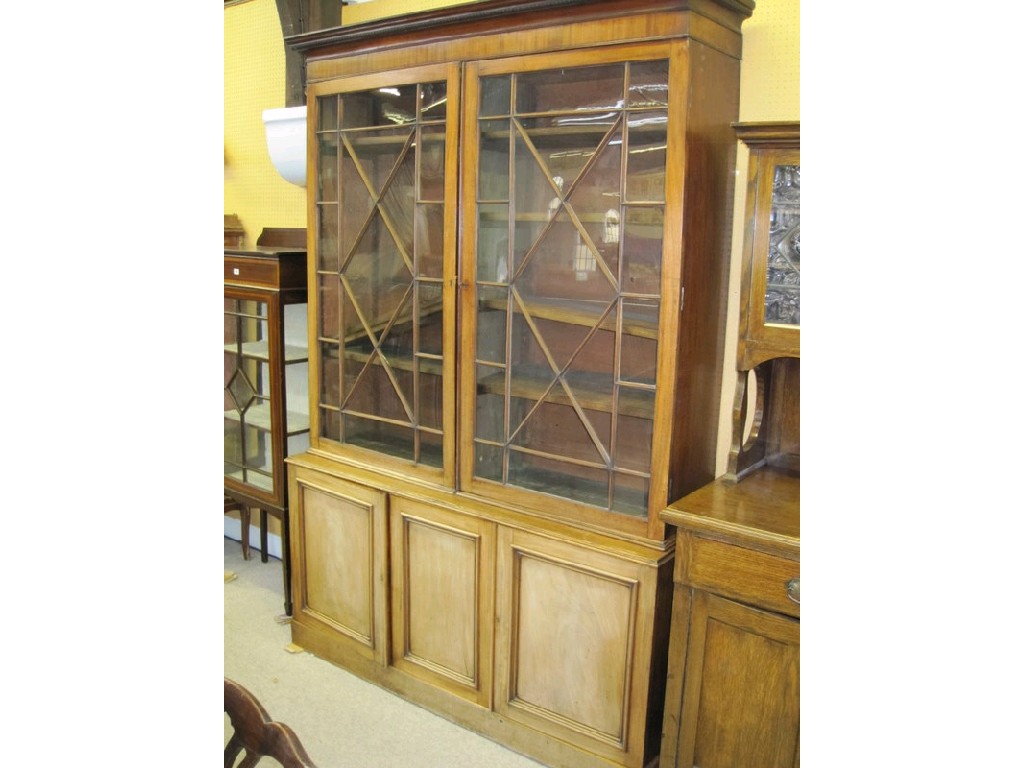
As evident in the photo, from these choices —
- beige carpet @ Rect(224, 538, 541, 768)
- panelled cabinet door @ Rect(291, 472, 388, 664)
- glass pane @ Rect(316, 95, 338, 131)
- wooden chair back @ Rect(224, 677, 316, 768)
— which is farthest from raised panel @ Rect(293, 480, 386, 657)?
wooden chair back @ Rect(224, 677, 316, 768)

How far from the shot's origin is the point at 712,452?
7.31 feet

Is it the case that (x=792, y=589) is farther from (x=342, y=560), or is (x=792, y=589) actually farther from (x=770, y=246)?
(x=342, y=560)

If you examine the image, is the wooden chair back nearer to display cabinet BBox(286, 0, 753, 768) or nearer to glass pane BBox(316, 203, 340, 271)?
display cabinet BBox(286, 0, 753, 768)

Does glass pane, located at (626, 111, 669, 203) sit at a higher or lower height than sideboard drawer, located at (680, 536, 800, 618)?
higher

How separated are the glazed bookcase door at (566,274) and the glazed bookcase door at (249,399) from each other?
1.18m

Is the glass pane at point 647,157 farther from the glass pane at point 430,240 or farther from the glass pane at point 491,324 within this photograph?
the glass pane at point 430,240

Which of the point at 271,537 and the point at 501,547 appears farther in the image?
the point at 271,537

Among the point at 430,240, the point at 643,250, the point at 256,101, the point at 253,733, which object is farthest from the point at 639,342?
the point at 256,101

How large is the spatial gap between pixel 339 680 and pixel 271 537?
1200mm

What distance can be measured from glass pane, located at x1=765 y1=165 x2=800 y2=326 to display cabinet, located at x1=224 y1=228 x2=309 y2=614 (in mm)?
1689

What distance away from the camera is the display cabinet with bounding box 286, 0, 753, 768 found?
1938mm

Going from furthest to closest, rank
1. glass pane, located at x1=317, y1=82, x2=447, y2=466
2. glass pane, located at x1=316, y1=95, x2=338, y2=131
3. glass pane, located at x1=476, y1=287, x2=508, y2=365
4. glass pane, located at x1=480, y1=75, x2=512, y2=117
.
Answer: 1. glass pane, located at x1=316, y1=95, x2=338, y2=131
2. glass pane, located at x1=317, y1=82, x2=447, y2=466
3. glass pane, located at x1=476, y1=287, x2=508, y2=365
4. glass pane, located at x1=480, y1=75, x2=512, y2=117
